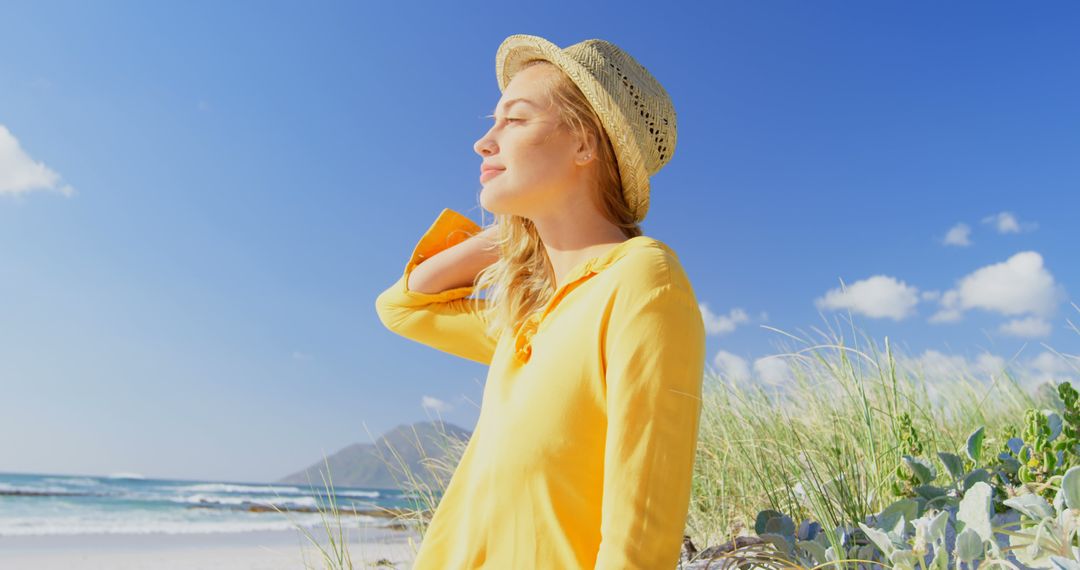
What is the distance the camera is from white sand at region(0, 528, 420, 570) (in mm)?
6832

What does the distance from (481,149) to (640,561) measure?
814 mm

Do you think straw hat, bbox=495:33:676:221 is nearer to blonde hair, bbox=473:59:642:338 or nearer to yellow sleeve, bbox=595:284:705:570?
blonde hair, bbox=473:59:642:338

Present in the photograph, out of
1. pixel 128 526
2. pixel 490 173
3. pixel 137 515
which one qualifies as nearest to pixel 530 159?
pixel 490 173

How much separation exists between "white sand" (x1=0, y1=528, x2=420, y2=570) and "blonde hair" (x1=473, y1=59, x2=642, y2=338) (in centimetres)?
350

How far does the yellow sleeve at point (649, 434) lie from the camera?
100cm

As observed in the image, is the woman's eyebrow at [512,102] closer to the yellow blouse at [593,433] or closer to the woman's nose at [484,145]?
the woman's nose at [484,145]

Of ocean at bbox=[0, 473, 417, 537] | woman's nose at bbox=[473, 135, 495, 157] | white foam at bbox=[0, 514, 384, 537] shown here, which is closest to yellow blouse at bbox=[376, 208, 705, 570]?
woman's nose at bbox=[473, 135, 495, 157]

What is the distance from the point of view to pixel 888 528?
4.06ft

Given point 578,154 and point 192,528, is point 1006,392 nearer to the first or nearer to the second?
point 578,154

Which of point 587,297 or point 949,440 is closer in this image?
point 587,297

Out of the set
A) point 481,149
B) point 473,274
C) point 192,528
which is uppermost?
point 481,149

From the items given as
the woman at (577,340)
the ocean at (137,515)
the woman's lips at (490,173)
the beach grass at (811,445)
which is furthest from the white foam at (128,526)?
the woman's lips at (490,173)

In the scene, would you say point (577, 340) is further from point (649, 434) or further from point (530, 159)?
point (530, 159)

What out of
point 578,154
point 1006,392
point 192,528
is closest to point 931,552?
point 578,154
